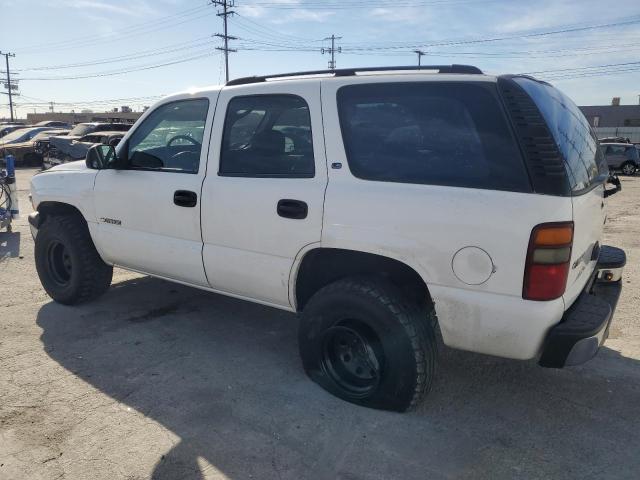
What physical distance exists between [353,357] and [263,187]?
1.22 meters

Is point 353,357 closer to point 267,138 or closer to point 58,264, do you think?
point 267,138

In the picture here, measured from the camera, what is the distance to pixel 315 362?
131 inches

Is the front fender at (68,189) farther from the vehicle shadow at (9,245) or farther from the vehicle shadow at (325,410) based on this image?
the vehicle shadow at (9,245)

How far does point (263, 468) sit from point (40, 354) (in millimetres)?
2233

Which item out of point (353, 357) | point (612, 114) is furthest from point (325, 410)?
point (612, 114)

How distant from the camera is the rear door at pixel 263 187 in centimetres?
317

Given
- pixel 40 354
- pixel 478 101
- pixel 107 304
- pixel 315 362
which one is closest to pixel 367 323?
pixel 315 362

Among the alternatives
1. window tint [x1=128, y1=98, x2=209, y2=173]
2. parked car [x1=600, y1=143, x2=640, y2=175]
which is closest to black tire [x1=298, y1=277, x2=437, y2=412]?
window tint [x1=128, y1=98, x2=209, y2=173]

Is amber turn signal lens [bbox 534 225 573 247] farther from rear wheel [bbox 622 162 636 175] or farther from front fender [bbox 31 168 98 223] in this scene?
rear wheel [bbox 622 162 636 175]

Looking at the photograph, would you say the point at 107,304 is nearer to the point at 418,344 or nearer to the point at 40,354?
the point at 40,354

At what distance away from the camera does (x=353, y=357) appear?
3.26 meters

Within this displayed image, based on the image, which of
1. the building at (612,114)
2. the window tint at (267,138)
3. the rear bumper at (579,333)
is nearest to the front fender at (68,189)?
the window tint at (267,138)

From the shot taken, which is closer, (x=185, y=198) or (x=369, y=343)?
(x=369, y=343)

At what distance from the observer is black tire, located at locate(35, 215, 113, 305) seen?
4.62m
